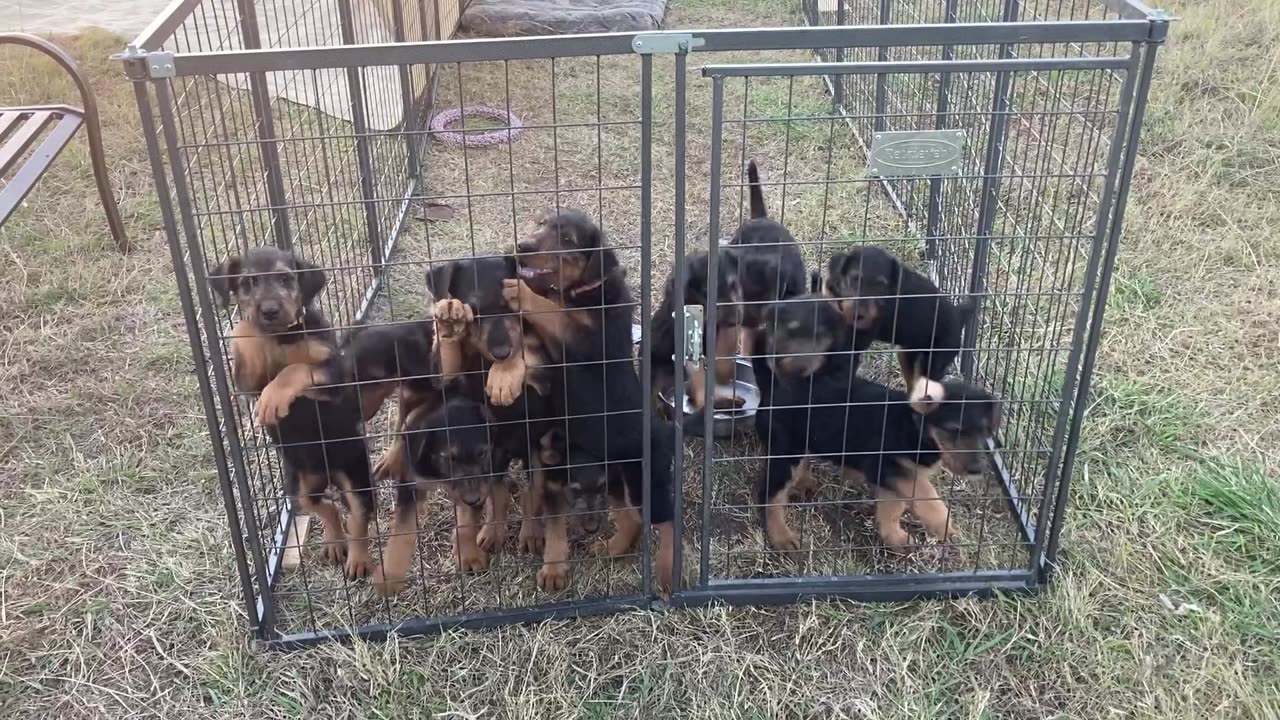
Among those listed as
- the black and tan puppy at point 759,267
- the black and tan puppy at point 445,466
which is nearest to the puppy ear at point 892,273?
the black and tan puppy at point 759,267

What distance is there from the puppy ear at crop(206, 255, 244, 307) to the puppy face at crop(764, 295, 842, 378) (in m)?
1.74

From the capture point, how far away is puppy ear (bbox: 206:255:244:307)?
311 cm

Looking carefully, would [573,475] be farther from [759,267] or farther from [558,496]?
[759,267]

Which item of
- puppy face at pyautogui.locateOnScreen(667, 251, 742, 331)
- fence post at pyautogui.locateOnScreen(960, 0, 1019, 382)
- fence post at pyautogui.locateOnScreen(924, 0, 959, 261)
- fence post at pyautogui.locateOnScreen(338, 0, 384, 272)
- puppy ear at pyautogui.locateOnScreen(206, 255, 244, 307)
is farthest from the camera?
fence post at pyautogui.locateOnScreen(924, 0, 959, 261)

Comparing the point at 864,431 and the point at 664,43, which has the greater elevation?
the point at 664,43

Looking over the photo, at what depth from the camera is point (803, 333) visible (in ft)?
11.7

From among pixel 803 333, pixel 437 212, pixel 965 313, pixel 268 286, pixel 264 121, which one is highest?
pixel 264 121

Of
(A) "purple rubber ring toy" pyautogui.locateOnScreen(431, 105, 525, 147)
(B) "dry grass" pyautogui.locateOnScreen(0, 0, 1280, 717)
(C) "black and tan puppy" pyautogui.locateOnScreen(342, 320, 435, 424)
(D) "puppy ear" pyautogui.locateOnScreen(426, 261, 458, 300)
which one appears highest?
(D) "puppy ear" pyautogui.locateOnScreen(426, 261, 458, 300)

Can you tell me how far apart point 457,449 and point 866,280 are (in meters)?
1.63

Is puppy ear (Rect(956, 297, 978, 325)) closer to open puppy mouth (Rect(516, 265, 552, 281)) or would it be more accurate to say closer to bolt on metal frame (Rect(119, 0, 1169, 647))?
bolt on metal frame (Rect(119, 0, 1169, 647))

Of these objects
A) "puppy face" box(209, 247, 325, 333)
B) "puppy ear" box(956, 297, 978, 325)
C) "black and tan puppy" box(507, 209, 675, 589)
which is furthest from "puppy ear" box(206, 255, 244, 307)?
"puppy ear" box(956, 297, 978, 325)

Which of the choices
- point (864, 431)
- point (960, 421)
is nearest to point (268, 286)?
point (864, 431)

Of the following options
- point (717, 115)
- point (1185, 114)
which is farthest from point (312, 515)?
point (1185, 114)

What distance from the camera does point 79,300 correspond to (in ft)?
18.6
